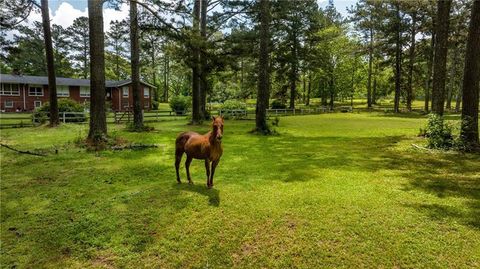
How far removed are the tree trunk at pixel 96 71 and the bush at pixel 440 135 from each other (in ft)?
37.8

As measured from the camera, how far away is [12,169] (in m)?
8.41

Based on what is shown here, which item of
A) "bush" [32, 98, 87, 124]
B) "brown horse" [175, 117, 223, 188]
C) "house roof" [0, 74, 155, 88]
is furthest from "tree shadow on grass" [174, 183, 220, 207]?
"house roof" [0, 74, 155, 88]

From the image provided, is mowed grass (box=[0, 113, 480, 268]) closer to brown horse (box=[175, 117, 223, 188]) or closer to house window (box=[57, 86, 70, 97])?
brown horse (box=[175, 117, 223, 188])

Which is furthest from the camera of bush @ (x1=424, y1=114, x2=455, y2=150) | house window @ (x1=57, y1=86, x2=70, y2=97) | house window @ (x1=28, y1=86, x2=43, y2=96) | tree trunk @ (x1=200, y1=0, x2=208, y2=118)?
house window @ (x1=57, y1=86, x2=70, y2=97)

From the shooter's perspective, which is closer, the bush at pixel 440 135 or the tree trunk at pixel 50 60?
the bush at pixel 440 135

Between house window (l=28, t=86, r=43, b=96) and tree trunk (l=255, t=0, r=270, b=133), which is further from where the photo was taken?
house window (l=28, t=86, r=43, b=96)

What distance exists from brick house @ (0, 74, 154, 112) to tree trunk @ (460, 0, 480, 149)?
3271 centimetres

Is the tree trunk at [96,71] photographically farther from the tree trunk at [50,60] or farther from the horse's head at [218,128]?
the tree trunk at [50,60]

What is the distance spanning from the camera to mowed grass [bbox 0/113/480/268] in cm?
417

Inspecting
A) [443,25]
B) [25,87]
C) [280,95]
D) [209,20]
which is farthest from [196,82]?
[25,87]

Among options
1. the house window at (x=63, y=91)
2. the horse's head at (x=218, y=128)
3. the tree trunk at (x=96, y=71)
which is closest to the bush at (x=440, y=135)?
the horse's head at (x=218, y=128)

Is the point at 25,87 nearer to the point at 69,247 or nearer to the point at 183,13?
the point at 183,13

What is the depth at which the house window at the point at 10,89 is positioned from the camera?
37309mm

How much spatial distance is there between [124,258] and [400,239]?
148 inches
